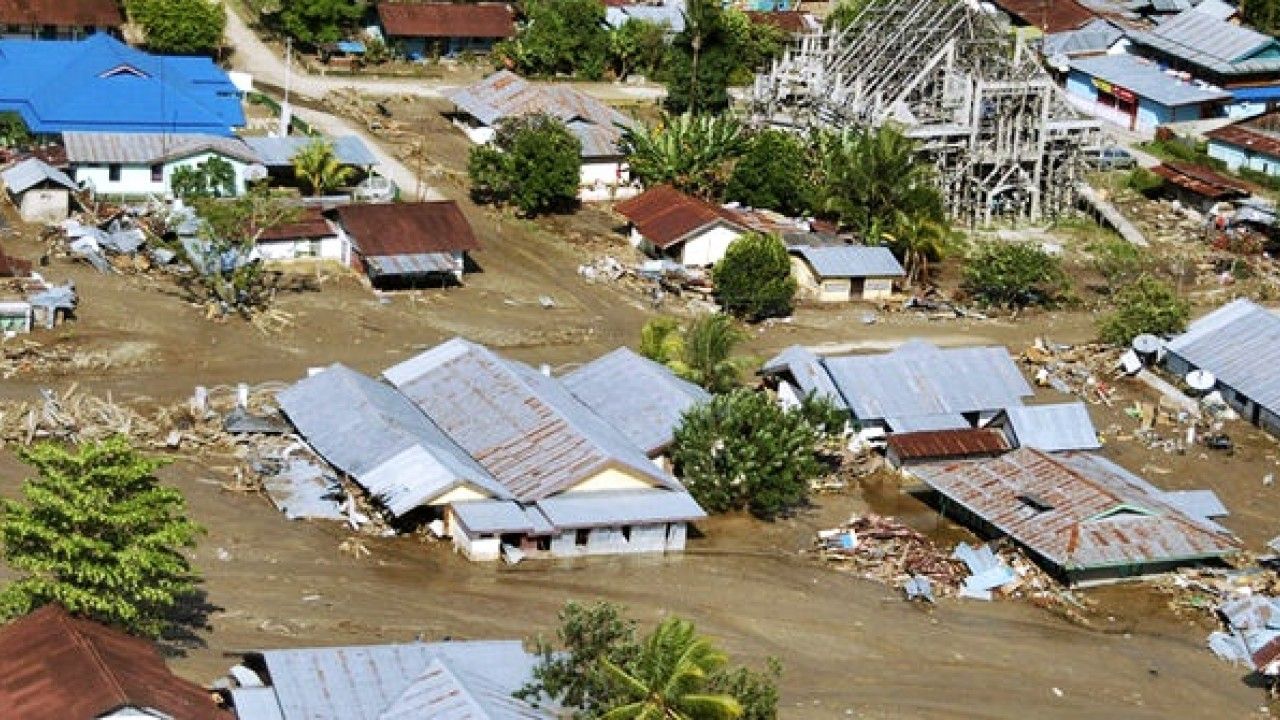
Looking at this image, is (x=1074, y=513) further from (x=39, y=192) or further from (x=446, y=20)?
(x=446, y=20)

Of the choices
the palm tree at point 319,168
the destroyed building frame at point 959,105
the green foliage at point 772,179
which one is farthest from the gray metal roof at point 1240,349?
the palm tree at point 319,168

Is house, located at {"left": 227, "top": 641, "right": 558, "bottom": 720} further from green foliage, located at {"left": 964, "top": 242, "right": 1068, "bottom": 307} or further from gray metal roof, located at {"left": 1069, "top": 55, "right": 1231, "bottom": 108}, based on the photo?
gray metal roof, located at {"left": 1069, "top": 55, "right": 1231, "bottom": 108}

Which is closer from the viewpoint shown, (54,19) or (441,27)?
(54,19)

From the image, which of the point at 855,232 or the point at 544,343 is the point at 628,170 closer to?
the point at 855,232

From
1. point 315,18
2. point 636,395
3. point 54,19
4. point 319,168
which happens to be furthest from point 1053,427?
point 54,19

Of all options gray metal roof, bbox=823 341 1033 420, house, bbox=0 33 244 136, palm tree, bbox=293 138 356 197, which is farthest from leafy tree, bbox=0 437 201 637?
house, bbox=0 33 244 136

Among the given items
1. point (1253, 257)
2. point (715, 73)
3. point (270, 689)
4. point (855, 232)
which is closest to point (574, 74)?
point (715, 73)
